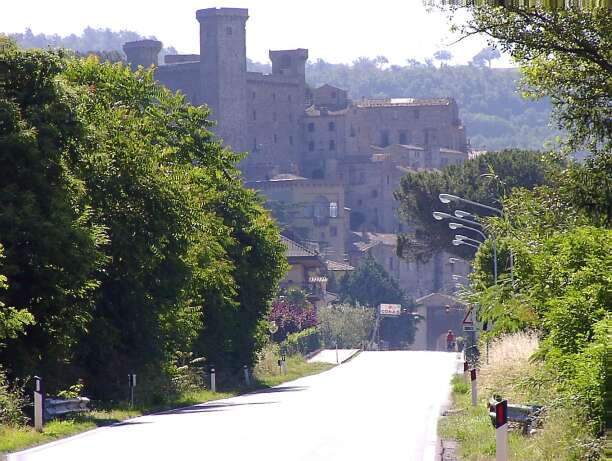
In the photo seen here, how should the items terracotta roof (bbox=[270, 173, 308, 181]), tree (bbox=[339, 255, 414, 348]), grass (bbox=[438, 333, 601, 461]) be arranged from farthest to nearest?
terracotta roof (bbox=[270, 173, 308, 181])
tree (bbox=[339, 255, 414, 348])
grass (bbox=[438, 333, 601, 461])

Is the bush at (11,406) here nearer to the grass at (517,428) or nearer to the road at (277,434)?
the road at (277,434)

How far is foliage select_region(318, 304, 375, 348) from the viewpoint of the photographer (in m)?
111

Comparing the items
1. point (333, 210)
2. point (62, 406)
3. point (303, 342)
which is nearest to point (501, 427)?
point (62, 406)

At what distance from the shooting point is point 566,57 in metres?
24.4

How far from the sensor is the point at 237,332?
170 ft

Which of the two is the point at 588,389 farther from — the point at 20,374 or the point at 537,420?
the point at 20,374

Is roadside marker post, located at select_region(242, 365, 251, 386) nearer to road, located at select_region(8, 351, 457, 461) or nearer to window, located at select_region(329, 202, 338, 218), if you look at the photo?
road, located at select_region(8, 351, 457, 461)

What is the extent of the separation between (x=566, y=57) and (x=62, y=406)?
10789 mm

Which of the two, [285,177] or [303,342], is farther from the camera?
[285,177]

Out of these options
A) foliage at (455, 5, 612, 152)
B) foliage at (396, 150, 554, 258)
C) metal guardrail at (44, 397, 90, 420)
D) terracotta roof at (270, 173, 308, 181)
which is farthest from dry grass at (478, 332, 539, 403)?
terracotta roof at (270, 173, 308, 181)

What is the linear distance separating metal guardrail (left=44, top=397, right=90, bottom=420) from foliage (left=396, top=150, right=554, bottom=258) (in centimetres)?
7195

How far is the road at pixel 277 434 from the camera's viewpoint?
18047 millimetres

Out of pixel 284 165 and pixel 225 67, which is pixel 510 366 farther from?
pixel 284 165

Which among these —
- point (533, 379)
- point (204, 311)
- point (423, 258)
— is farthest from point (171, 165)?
point (423, 258)
